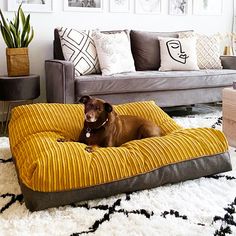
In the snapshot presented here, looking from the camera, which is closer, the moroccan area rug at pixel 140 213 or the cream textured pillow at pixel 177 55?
the moroccan area rug at pixel 140 213

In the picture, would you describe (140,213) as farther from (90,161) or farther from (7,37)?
(7,37)

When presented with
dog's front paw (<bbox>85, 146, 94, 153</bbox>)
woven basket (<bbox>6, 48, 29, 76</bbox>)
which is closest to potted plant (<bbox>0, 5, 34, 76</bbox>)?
woven basket (<bbox>6, 48, 29, 76</bbox>)

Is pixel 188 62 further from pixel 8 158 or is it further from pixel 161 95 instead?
pixel 8 158

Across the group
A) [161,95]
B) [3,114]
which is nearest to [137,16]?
[161,95]

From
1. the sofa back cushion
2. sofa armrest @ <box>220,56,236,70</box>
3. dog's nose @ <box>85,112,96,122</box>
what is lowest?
dog's nose @ <box>85,112,96,122</box>

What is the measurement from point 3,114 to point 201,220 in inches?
97.9

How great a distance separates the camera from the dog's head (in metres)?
1.85

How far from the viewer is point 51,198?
1532 millimetres

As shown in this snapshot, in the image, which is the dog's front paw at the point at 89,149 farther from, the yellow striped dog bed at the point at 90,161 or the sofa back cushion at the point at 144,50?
the sofa back cushion at the point at 144,50

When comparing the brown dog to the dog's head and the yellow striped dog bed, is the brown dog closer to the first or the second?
the dog's head

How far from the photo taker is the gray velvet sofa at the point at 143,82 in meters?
2.94

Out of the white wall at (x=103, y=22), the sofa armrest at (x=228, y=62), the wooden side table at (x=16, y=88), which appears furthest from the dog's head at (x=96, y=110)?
the sofa armrest at (x=228, y=62)

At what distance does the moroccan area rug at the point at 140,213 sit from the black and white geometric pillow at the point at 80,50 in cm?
161

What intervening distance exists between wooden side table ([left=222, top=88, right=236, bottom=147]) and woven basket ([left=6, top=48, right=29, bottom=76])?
5.64ft
